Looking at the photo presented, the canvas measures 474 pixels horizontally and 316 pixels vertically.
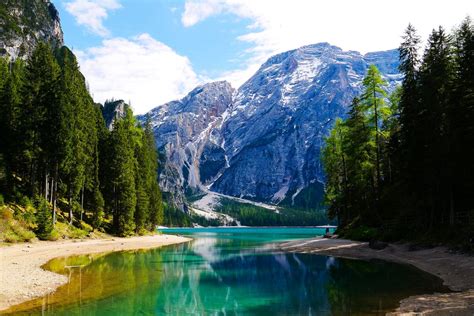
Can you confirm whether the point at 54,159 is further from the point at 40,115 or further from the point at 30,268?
the point at 30,268

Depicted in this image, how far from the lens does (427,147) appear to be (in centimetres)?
3706

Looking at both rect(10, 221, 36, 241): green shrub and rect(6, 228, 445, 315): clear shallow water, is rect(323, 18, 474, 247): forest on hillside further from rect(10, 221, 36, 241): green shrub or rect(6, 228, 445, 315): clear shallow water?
rect(10, 221, 36, 241): green shrub

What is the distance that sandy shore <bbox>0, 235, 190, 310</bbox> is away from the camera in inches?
725

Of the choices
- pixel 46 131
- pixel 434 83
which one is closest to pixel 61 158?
pixel 46 131

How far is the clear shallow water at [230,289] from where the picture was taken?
17.2m

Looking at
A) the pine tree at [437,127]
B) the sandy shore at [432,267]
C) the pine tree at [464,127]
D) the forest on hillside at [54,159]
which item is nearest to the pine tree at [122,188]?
the forest on hillside at [54,159]

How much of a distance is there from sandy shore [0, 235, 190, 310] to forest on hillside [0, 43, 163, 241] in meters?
2.85

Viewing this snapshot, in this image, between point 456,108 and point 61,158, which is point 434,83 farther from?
point 61,158

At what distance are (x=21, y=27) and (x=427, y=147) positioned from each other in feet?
599

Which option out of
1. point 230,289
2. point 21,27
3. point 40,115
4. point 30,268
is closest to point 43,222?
point 40,115

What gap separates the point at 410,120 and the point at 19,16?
190776mm

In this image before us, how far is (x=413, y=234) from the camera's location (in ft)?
131

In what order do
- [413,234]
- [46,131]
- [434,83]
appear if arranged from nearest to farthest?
[434,83], [413,234], [46,131]

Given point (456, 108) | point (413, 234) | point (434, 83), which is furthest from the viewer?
point (413, 234)
